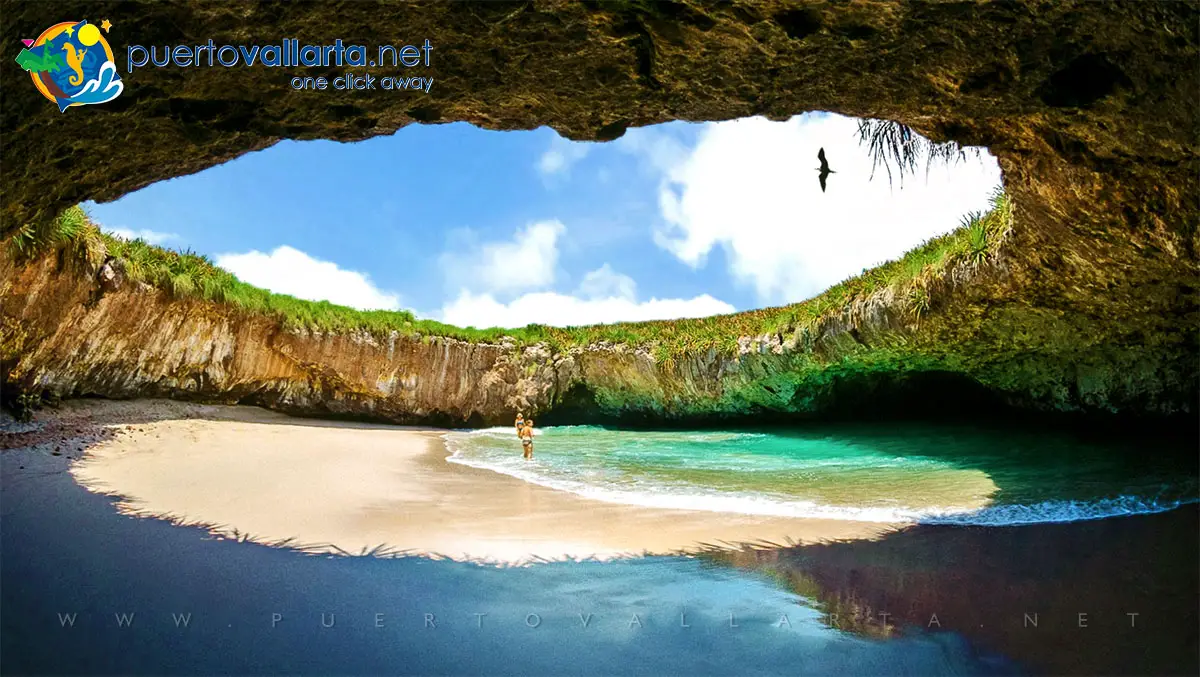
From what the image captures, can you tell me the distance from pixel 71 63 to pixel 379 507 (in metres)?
2.97

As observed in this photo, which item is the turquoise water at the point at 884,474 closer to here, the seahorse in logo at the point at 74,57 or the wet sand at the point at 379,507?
the wet sand at the point at 379,507

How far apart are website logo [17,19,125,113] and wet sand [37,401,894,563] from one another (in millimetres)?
2259

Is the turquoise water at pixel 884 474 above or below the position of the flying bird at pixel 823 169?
below

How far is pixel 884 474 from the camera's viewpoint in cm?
604

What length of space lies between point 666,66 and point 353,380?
32.7 ft

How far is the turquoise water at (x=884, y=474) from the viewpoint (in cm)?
438

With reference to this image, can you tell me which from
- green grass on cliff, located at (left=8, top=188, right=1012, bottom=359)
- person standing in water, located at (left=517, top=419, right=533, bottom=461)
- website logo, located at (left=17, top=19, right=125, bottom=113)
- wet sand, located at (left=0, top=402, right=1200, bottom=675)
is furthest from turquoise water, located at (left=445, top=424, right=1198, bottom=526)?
website logo, located at (left=17, top=19, right=125, bottom=113)

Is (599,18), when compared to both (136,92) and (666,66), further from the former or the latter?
(136,92)

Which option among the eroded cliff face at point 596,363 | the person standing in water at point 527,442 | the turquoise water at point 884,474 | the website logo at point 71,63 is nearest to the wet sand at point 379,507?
the turquoise water at point 884,474

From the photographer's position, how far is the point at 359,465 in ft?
20.7

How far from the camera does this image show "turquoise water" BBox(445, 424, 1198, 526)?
4.38 metres

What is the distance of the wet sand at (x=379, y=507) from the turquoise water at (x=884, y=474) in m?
0.42

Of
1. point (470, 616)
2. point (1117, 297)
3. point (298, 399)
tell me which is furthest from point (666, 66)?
point (298, 399)

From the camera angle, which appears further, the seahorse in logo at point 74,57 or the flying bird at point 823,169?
the flying bird at point 823,169
